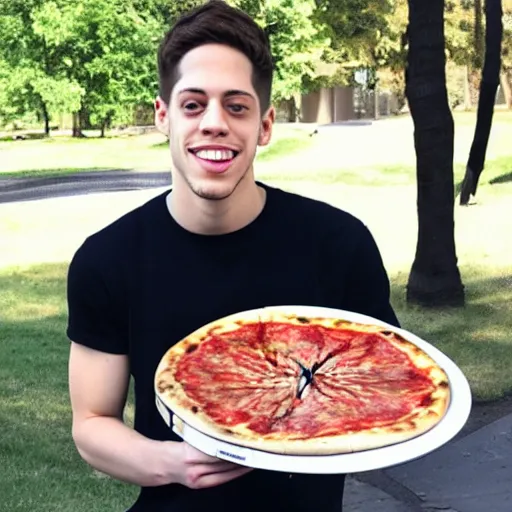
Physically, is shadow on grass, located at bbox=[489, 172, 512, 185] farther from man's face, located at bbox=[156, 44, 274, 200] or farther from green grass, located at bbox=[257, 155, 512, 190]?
man's face, located at bbox=[156, 44, 274, 200]

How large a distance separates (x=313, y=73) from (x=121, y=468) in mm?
25660

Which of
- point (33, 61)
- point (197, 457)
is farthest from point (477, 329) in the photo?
point (33, 61)

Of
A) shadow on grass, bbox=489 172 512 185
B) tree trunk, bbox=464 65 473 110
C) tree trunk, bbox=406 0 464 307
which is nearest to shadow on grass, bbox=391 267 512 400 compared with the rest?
tree trunk, bbox=406 0 464 307

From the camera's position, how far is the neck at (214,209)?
1.72m

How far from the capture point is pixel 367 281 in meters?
1.84

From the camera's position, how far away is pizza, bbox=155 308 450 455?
152 cm

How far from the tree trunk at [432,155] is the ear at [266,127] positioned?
6330 mm

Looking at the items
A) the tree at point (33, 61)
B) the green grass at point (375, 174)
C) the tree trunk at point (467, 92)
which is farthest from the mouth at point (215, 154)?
the tree trunk at point (467, 92)

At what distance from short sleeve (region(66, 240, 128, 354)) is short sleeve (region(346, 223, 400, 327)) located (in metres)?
0.43

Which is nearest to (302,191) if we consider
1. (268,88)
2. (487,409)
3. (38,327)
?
(38,327)

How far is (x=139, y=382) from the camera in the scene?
1774mm

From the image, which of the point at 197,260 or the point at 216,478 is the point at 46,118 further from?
the point at 216,478

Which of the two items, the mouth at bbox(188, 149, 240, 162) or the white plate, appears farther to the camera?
the mouth at bbox(188, 149, 240, 162)

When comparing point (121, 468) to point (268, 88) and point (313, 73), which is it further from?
point (313, 73)
